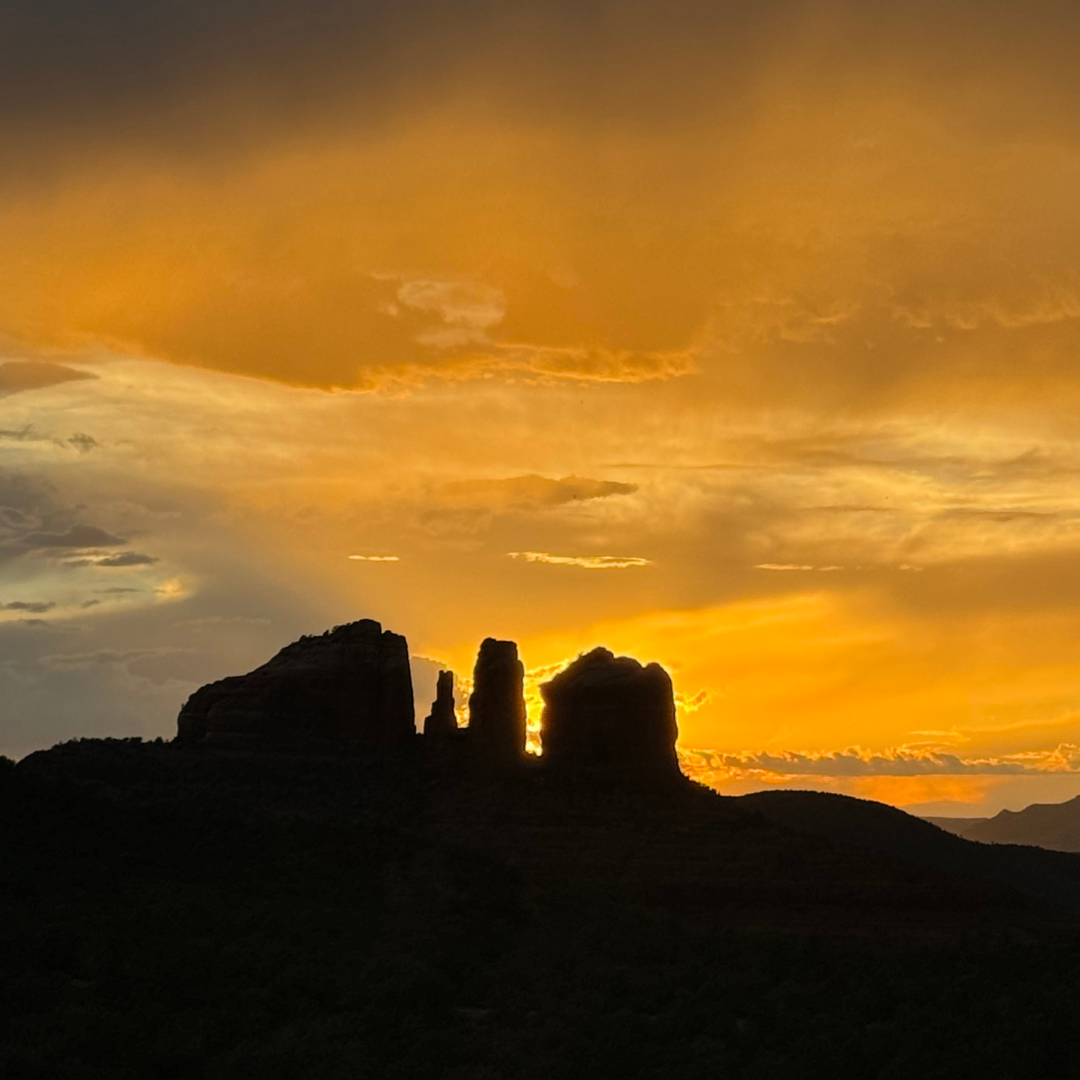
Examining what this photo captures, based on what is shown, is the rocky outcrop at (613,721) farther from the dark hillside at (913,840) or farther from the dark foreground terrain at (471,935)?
the dark hillside at (913,840)

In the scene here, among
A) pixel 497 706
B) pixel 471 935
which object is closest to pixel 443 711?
pixel 497 706

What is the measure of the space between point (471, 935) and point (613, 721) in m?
32.7

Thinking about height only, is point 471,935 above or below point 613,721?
below

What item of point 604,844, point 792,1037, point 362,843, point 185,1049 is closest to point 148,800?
point 362,843

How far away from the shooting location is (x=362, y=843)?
97.1 metres

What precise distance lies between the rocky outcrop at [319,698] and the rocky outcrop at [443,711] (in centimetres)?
328

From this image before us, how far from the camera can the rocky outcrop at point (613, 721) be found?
116438 millimetres

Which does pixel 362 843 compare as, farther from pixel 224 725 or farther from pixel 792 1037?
pixel 792 1037

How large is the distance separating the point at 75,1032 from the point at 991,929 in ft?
180

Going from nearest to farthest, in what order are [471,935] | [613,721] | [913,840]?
[471,935] → [613,721] → [913,840]

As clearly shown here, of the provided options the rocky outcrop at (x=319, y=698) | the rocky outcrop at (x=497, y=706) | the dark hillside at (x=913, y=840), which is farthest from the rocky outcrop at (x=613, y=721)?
the dark hillside at (x=913, y=840)

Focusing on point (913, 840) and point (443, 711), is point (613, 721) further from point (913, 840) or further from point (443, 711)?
point (913, 840)

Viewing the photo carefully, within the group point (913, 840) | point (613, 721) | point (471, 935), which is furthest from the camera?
point (913, 840)

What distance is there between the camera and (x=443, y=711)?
121938mm
